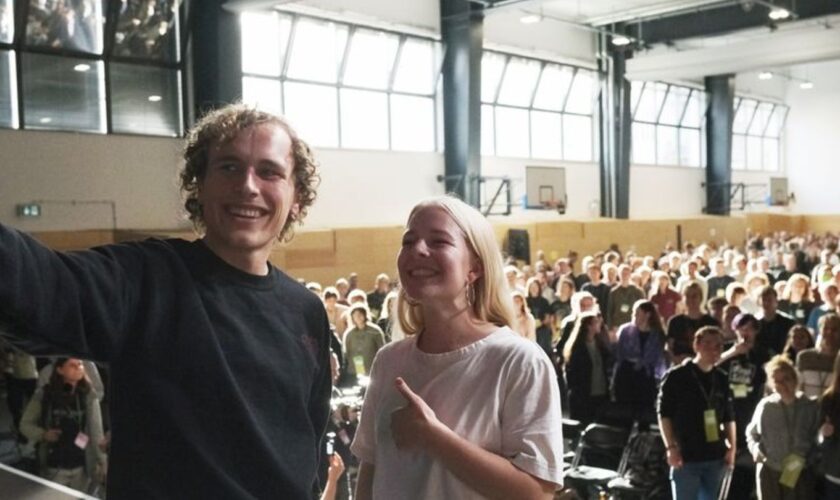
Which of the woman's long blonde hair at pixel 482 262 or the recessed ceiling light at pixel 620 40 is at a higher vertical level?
the recessed ceiling light at pixel 620 40

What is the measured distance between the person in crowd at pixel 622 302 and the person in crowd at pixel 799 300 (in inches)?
75.7

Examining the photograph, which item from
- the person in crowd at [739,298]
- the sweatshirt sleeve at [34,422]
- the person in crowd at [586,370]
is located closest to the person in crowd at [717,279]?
the person in crowd at [739,298]

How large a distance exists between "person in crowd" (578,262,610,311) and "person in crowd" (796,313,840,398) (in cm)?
510

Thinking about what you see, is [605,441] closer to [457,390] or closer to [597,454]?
[597,454]

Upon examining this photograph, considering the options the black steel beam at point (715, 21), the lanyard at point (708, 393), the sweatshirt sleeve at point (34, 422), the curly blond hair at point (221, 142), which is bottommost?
the sweatshirt sleeve at point (34, 422)

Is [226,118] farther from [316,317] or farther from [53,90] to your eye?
[53,90]

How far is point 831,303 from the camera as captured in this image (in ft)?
28.0

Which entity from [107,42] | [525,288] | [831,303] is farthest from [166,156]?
[831,303]

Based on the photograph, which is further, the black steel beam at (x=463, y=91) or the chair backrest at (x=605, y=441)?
the black steel beam at (x=463, y=91)

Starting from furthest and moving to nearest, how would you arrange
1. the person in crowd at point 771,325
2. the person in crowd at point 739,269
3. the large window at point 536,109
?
1. the large window at point 536,109
2. the person in crowd at point 739,269
3. the person in crowd at point 771,325

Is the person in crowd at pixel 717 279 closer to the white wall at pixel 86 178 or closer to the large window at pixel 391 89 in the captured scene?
the large window at pixel 391 89

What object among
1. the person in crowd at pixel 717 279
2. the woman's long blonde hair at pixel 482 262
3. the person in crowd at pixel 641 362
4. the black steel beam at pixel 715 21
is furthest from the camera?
the black steel beam at pixel 715 21

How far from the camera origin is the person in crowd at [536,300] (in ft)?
34.4

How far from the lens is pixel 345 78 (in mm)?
16578
